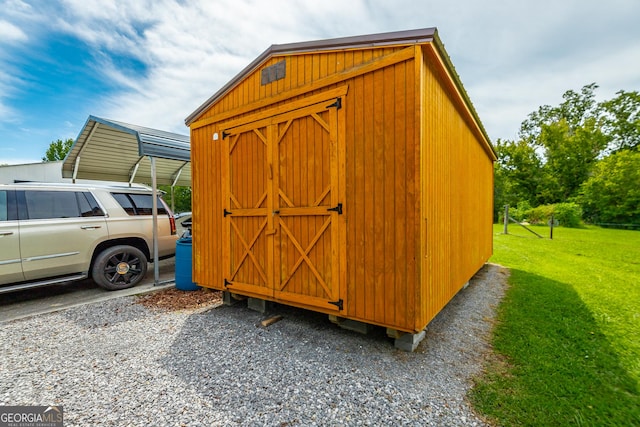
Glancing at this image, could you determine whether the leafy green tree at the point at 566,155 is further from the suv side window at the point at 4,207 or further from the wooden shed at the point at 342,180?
the suv side window at the point at 4,207

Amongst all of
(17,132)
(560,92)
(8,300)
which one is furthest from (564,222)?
(17,132)

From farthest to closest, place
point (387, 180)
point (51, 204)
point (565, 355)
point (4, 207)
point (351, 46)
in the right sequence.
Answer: point (51, 204), point (4, 207), point (351, 46), point (565, 355), point (387, 180)

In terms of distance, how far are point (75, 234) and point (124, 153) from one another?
11.1 ft

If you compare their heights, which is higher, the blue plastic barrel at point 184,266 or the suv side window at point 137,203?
the suv side window at point 137,203

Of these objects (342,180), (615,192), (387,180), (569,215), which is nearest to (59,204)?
(342,180)

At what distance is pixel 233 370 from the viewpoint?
2568mm

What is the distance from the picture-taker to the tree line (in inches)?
870

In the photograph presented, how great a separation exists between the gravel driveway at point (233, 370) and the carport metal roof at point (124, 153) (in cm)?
306

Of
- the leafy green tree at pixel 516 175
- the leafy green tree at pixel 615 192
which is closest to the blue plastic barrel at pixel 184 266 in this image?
the leafy green tree at pixel 615 192

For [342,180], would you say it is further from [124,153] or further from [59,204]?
[124,153]

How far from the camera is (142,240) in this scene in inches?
224

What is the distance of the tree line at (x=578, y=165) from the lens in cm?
2209

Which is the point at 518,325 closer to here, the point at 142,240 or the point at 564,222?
the point at 142,240

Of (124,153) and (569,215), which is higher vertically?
(124,153)
